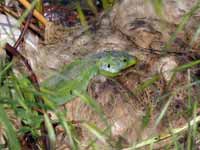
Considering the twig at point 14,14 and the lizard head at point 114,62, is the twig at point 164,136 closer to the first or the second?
the lizard head at point 114,62

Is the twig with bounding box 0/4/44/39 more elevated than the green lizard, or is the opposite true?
the twig with bounding box 0/4/44/39

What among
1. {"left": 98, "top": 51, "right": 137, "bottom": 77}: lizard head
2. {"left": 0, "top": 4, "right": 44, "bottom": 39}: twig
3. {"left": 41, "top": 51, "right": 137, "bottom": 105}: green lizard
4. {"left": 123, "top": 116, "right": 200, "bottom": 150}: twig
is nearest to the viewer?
{"left": 123, "top": 116, "right": 200, "bottom": 150}: twig

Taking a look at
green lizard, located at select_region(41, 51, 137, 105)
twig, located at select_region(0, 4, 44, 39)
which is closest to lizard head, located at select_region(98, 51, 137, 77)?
green lizard, located at select_region(41, 51, 137, 105)

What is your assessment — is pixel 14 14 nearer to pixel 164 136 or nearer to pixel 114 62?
pixel 114 62

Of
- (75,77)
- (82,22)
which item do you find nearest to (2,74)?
(75,77)

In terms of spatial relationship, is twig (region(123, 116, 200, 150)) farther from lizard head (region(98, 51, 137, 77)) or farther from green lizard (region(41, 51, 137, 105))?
lizard head (region(98, 51, 137, 77))

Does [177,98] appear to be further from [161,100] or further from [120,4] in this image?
[120,4]

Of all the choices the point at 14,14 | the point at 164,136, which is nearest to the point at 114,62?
the point at 164,136

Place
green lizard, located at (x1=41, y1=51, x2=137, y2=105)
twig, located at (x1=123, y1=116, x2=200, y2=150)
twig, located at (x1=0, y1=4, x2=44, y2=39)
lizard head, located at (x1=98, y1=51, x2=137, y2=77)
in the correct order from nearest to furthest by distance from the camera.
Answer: twig, located at (x1=123, y1=116, x2=200, y2=150) < green lizard, located at (x1=41, y1=51, x2=137, y2=105) < lizard head, located at (x1=98, y1=51, x2=137, y2=77) < twig, located at (x1=0, y1=4, x2=44, y2=39)
